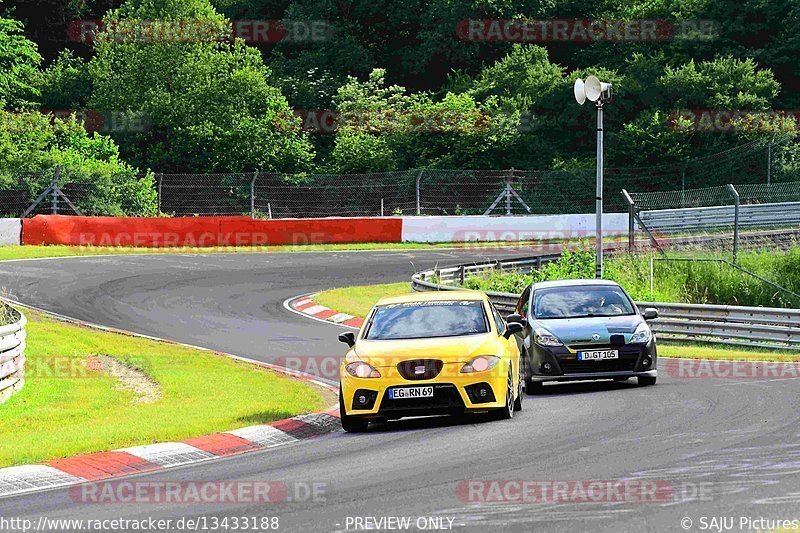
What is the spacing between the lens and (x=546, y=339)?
640 inches

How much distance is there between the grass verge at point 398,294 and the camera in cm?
2125

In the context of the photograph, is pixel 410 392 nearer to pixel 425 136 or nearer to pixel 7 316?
pixel 7 316

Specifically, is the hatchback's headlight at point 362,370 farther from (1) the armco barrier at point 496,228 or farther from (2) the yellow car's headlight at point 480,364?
(1) the armco barrier at point 496,228

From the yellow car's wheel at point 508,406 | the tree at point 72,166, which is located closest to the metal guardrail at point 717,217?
the yellow car's wheel at point 508,406

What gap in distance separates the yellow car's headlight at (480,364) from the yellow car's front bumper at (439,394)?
42 millimetres

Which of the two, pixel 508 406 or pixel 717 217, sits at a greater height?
pixel 717 217

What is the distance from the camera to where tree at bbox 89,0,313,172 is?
211ft

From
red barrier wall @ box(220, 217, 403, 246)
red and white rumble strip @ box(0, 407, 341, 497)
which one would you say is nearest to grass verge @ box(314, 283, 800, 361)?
red and white rumble strip @ box(0, 407, 341, 497)

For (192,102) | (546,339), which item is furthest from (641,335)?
(192,102)

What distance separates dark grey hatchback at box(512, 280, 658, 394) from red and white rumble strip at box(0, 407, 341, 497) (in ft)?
10.7

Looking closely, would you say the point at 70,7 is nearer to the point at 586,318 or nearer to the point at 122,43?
the point at 122,43

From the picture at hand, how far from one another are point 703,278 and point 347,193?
63.4ft

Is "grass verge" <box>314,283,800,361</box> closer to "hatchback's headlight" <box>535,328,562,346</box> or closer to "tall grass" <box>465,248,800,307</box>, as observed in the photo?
"tall grass" <box>465,248,800,307</box>

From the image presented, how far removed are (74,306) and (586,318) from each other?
14821mm
